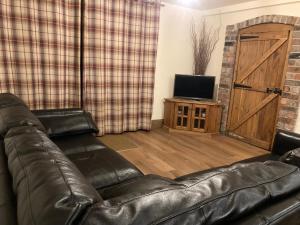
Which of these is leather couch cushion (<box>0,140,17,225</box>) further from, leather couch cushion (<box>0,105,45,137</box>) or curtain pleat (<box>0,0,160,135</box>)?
curtain pleat (<box>0,0,160,135</box>)

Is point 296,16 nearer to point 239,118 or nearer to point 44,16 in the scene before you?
point 239,118

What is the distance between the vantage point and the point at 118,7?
351cm

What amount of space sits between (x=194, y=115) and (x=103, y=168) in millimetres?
2751

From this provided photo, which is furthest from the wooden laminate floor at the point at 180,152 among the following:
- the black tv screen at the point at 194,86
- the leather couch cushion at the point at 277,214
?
the leather couch cushion at the point at 277,214

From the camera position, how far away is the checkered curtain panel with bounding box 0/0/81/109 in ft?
9.46

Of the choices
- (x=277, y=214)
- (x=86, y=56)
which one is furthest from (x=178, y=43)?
(x=277, y=214)

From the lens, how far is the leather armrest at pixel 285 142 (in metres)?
2.24

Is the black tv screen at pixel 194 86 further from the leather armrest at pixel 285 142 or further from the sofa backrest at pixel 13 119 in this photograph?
the sofa backrest at pixel 13 119

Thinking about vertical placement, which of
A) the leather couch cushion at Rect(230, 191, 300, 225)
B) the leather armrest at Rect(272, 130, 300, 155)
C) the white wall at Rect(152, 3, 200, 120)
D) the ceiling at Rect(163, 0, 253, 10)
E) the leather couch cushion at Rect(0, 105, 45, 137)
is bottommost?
the leather armrest at Rect(272, 130, 300, 155)

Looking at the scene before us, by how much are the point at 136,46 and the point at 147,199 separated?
3.39 meters

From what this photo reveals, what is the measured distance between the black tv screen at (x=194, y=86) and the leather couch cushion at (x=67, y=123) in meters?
2.20

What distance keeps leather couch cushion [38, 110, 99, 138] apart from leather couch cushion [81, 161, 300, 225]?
181cm

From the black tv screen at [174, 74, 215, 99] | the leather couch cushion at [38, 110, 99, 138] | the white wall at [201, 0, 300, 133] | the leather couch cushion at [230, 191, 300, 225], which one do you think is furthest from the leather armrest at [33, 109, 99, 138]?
the white wall at [201, 0, 300, 133]

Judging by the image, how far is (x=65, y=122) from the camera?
2426 mm
